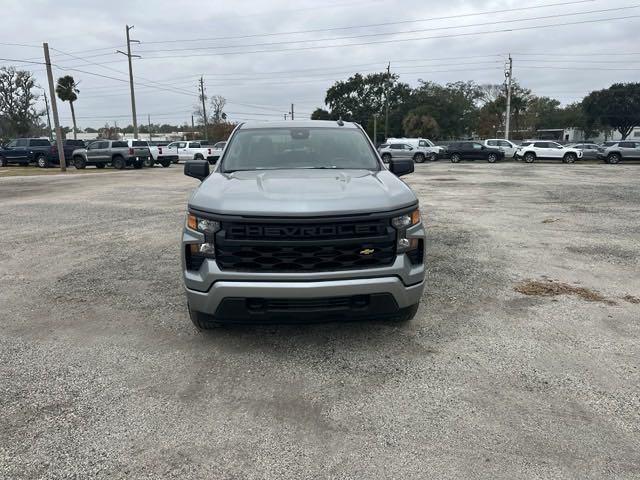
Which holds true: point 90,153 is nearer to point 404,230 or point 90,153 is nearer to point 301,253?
point 301,253

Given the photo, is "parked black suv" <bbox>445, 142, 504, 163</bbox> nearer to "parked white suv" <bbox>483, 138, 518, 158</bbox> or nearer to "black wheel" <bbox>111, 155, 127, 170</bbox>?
"parked white suv" <bbox>483, 138, 518, 158</bbox>

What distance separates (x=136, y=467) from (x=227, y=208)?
1.69m

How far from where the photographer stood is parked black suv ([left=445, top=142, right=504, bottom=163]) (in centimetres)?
3435

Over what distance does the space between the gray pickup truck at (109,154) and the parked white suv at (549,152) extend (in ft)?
85.1

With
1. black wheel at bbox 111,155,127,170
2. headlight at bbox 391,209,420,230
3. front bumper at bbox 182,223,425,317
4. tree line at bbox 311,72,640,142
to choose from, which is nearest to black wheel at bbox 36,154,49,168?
black wheel at bbox 111,155,127,170

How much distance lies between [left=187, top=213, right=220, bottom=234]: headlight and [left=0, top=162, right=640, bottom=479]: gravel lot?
0.99 meters

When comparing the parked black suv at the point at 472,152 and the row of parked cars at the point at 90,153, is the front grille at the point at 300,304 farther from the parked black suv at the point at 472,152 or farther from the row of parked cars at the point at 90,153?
the parked black suv at the point at 472,152

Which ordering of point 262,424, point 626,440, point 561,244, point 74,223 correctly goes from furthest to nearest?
point 74,223 → point 561,244 → point 262,424 → point 626,440

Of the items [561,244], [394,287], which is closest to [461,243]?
[561,244]

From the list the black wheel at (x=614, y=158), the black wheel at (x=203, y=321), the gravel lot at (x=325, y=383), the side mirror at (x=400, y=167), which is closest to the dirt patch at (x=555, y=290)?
the gravel lot at (x=325, y=383)

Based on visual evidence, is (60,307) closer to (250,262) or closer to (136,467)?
(250,262)

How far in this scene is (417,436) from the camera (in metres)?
2.71

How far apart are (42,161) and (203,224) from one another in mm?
30670

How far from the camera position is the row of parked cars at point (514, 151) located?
32.3m
